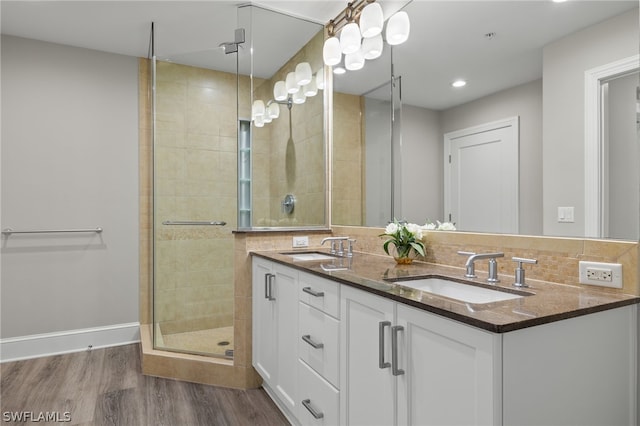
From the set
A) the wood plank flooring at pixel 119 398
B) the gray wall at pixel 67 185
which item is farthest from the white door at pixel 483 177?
the gray wall at pixel 67 185

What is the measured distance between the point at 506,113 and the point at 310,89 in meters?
1.54

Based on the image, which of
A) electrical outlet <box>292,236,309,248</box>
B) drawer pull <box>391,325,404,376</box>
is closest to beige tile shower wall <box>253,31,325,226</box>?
electrical outlet <box>292,236,309,248</box>

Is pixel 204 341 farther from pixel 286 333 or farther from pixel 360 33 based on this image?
pixel 360 33

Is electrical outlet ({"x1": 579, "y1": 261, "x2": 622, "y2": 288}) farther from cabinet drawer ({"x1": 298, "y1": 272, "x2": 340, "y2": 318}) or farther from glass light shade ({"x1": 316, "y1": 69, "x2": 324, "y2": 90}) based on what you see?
glass light shade ({"x1": 316, "y1": 69, "x2": 324, "y2": 90})

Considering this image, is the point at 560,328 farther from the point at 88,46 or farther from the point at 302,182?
the point at 88,46

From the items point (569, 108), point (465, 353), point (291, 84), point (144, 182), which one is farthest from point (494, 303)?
point (144, 182)

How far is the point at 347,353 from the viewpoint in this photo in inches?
54.7

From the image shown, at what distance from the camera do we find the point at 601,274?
3.83ft

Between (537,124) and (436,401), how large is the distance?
1.05 meters

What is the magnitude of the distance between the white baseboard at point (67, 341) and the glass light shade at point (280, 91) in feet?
7.49

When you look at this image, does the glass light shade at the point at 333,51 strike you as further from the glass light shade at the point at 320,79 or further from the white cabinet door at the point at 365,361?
the white cabinet door at the point at 365,361

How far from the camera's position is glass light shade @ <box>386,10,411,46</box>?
2.02 meters

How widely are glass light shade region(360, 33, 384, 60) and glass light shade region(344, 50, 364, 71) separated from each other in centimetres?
5

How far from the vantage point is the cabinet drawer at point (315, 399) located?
1.47 m
